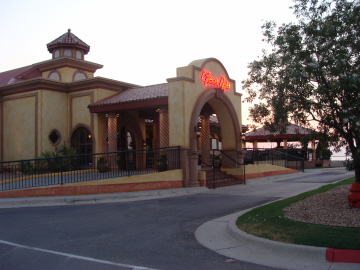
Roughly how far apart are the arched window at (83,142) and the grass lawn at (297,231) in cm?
1414

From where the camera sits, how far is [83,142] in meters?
21.5

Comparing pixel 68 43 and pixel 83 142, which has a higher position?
pixel 68 43

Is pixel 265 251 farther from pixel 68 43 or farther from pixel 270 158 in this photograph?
pixel 68 43

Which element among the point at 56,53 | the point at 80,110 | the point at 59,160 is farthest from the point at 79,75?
the point at 59,160

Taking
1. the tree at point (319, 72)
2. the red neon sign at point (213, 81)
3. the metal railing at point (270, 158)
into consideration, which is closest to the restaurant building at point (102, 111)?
the red neon sign at point (213, 81)

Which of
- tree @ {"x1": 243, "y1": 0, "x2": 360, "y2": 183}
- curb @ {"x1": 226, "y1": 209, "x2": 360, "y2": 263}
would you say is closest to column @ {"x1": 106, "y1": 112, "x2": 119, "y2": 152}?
tree @ {"x1": 243, "y1": 0, "x2": 360, "y2": 183}

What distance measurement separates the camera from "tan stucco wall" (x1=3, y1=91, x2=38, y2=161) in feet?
69.5

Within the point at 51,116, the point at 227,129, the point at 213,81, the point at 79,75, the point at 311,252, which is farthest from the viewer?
the point at 79,75

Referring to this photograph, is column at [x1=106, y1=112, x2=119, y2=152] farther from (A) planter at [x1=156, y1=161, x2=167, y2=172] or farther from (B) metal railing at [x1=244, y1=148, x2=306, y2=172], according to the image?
(B) metal railing at [x1=244, y1=148, x2=306, y2=172]

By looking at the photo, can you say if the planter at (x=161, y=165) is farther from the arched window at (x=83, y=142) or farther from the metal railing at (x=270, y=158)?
the metal railing at (x=270, y=158)

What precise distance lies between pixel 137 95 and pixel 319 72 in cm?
1288

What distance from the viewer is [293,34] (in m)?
9.04

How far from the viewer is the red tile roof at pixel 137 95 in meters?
18.5

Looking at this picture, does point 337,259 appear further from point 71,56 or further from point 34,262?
point 71,56
